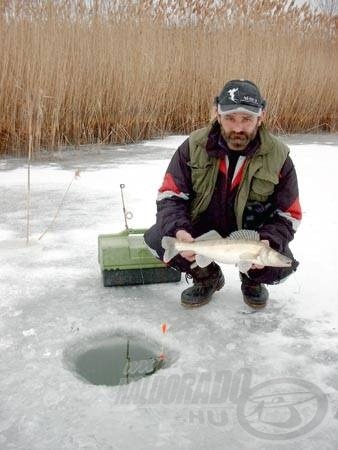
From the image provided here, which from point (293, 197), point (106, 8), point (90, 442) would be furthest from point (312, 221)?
point (106, 8)

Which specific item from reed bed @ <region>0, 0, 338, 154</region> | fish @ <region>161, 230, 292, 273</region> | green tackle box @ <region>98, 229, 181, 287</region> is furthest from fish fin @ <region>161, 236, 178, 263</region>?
reed bed @ <region>0, 0, 338, 154</region>

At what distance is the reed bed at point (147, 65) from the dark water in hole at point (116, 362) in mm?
3097

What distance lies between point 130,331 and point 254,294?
0.59m

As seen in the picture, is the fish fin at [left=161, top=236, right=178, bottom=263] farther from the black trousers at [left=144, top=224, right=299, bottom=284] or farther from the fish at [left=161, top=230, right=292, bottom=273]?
the black trousers at [left=144, top=224, right=299, bottom=284]

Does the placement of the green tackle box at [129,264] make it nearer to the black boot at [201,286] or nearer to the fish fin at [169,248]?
the black boot at [201,286]

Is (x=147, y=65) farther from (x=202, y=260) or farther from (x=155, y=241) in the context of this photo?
(x=202, y=260)

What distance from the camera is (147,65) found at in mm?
6680

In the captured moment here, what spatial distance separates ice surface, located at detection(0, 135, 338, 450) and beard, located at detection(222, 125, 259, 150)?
73cm

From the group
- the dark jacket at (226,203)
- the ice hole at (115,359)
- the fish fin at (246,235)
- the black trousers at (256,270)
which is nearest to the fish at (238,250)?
the fish fin at (246,235)

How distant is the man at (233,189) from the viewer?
2.18 metres

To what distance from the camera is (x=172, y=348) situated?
1990mm

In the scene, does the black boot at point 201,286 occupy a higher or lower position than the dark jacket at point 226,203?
lower

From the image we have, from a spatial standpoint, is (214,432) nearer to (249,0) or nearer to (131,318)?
(131,318)

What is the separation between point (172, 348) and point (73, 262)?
3.31 feet
